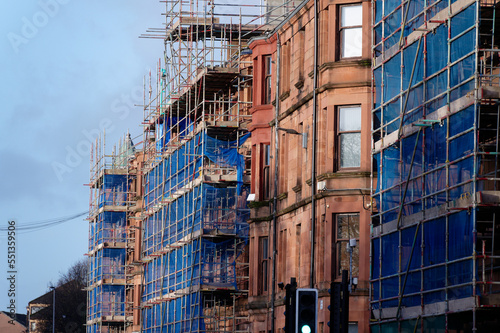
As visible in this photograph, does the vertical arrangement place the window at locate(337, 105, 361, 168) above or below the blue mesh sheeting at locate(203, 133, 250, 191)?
below

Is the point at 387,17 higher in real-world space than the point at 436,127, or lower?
higher

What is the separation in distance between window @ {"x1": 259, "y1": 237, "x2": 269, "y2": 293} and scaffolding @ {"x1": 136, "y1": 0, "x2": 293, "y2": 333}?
4.97 m

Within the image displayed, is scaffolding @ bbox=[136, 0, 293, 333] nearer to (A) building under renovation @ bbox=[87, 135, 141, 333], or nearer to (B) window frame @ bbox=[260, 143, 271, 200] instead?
(B) window frame @ bbox=[260, 143, 271, 200]

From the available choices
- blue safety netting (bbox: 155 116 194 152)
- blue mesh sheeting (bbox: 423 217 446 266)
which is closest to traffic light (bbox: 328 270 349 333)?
blue mesh sheeting (bbox: 423 217 446 266)

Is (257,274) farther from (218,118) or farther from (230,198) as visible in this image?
(218,118)

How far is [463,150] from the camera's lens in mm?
27984

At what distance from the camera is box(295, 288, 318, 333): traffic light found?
21156mm

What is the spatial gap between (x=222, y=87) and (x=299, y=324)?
33326 mm

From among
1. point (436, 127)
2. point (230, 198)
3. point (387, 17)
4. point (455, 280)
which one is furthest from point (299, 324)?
point (230, 198)

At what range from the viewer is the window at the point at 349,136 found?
37.6 m

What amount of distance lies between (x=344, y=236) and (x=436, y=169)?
8418 millimetres

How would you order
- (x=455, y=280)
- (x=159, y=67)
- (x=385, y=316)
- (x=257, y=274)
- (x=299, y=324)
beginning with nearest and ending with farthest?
(x=299, y=324)
(x=455, y=280)
(x=385, y=316)
(x=257, y=274)
(x=159, y=67)

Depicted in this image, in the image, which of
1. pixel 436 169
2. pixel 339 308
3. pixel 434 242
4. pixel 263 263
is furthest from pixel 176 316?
pixel 339 308

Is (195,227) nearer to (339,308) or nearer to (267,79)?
(267,79)
